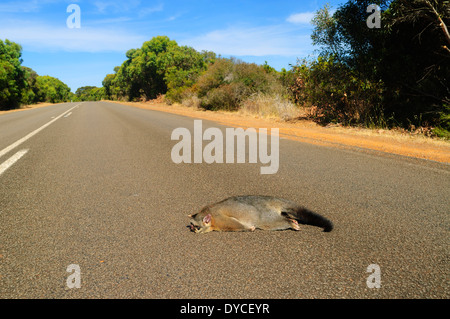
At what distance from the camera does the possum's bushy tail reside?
2902 millimetres

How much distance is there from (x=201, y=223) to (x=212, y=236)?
0.53 ft

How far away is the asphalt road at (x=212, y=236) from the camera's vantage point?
2094mm

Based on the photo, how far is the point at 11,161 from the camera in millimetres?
6219

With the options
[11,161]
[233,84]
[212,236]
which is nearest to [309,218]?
[212,236]

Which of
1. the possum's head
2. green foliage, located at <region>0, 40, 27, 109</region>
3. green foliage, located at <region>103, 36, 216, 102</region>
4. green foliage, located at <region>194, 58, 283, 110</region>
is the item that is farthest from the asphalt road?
green foliage, located at <region>0, 40, 27, 109</region>

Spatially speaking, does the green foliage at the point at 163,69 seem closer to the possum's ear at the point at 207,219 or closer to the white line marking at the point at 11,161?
the white line marking at the point at 11,161

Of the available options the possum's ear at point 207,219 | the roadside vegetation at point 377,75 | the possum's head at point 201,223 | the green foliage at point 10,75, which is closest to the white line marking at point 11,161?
the possum's head at point 201,223

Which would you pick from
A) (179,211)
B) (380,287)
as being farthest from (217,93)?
(380,287)

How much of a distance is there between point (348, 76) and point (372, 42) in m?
1.48

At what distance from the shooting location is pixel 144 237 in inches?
110

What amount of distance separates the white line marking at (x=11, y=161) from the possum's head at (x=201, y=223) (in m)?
4.28

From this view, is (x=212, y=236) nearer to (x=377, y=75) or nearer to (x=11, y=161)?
(x=11, y=161)

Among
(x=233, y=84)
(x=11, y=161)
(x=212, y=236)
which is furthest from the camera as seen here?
(x=233, y=84)
